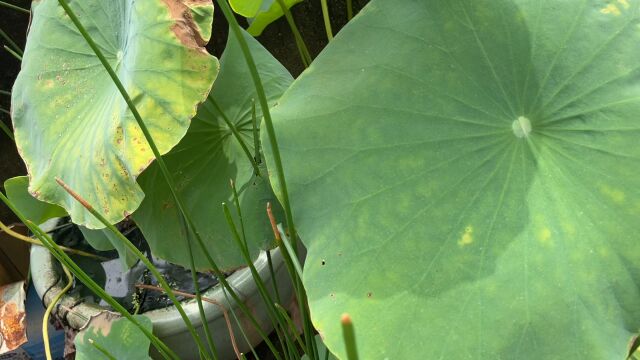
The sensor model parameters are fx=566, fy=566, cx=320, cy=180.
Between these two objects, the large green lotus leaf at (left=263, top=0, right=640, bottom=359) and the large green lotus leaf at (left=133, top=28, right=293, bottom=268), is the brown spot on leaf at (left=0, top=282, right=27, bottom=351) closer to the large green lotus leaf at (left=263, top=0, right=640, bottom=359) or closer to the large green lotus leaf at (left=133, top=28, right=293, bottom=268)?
the large green lotus leaf at (left=133, top=28, right=293, bottom=268)

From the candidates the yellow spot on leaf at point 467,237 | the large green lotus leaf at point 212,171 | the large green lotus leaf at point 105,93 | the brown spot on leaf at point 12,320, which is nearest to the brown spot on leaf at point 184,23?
the large green lotus leaf at point 105,93

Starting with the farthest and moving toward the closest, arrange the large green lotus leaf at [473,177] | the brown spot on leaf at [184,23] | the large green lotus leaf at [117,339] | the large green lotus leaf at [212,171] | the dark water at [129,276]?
the dark water at [129,276], the large green lotus leaf at [117,339], the large green lotus leaf at [212,171], the brown spot on leaf at [184,23], the large green lotus leaf at [473,177]

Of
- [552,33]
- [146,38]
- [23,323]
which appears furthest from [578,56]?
[23,323]

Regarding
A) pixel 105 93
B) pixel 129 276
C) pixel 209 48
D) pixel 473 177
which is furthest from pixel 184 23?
pixel 209 48

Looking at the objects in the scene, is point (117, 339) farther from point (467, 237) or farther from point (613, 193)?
point (613, 193)

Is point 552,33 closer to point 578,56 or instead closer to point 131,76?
point 578,56

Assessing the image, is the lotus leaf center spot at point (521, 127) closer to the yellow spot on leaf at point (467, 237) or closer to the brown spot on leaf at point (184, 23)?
the yellow spot on leaf at point (467, 237)

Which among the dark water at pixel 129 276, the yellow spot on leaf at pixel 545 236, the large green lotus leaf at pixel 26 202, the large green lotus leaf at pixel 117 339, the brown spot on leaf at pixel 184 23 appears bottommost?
the dark water at pixel 129 276
